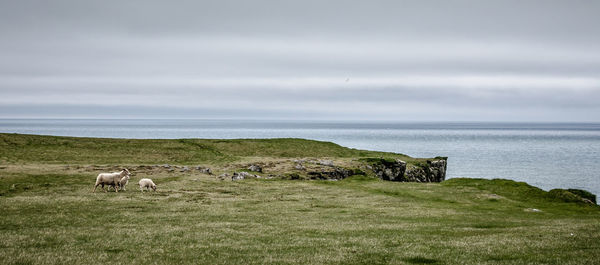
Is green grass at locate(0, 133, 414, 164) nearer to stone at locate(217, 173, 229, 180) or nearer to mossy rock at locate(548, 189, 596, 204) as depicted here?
stone at locate(217, 173, 229, 180)

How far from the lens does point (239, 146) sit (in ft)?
348

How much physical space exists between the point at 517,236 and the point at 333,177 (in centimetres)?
4831

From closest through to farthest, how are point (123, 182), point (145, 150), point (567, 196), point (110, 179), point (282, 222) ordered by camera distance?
point (282, 222)
point (110, 179)
point (123, 182)
point (567, 196)
point (145, 150)

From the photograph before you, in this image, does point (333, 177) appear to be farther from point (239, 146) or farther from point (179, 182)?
point (239, 146)

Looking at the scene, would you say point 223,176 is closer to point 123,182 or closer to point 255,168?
point 255,168

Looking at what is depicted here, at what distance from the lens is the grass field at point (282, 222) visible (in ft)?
60.9

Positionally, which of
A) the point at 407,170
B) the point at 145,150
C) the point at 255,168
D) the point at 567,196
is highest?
the point at 145,150

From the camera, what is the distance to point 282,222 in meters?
29.5

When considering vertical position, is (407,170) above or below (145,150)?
below

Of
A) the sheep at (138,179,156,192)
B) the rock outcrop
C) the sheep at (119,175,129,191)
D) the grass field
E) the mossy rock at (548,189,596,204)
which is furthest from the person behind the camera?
the rock outcrop

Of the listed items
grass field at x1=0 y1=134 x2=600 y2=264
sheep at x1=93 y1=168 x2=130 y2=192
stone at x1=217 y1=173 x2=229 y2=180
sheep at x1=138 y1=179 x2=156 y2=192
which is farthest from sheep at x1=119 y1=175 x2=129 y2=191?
stone at x1=217 y1=173 x2=229 y2=180

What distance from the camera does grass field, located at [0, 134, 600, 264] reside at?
1856cm

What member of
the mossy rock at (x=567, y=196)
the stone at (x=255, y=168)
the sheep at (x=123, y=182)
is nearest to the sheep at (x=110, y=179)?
the sheep at (x=123, y=182)

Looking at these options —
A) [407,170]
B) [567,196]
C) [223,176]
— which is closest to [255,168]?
[223,176]
